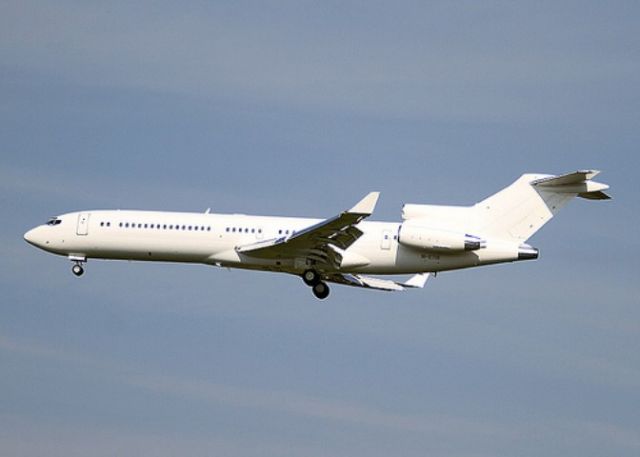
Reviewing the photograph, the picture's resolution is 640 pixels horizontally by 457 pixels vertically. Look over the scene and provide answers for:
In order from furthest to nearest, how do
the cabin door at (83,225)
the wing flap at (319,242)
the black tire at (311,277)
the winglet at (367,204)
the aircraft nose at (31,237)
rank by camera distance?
the aircraft nose at (31,237) → the cabin door at (83,225) → the black tire at (311,277) → the wing flap at (319,242) → the winglet at (367,204)

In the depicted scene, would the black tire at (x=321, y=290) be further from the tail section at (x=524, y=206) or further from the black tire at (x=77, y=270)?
the black tire at (x=77, y=270)

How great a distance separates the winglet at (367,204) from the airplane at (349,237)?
74.6 inches

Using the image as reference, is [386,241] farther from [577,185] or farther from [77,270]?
[77,270]

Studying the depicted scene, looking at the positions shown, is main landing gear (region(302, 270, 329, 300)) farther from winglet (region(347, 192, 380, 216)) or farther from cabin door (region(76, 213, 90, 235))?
cabin door (region(76, 213, 90, 235))

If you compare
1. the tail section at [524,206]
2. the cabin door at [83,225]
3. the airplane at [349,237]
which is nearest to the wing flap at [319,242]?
the airplane at [349,237]

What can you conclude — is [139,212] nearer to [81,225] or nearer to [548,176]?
[81,225]

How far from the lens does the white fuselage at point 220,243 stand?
46.8 metres

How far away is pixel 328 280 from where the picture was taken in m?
50.0

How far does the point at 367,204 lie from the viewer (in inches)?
1656

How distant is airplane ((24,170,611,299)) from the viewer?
4606 centimetres

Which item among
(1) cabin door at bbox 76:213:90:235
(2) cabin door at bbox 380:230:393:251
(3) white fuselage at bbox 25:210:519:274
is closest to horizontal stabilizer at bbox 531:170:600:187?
(3) white fuselage at bbox 25:210:519:274

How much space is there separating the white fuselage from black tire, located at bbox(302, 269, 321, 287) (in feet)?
1.25

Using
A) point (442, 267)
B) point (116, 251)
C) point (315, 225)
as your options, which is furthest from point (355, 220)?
point (116, 251)

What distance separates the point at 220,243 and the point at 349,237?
230 inches
